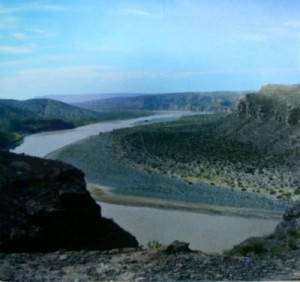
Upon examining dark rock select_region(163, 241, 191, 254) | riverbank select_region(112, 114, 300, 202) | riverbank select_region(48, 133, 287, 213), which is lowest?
riverbank select_region(48, 133, 287, 213)

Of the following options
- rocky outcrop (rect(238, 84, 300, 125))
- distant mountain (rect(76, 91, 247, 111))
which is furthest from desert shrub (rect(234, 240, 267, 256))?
distant mountain (rect(76, 91, 247, 111))

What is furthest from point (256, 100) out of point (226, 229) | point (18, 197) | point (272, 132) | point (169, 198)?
point (18, 197)

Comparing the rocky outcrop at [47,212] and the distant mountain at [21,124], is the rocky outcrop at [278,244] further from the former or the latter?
Answer: the distant mountain at [21,124]

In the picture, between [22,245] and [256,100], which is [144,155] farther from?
[22,245]

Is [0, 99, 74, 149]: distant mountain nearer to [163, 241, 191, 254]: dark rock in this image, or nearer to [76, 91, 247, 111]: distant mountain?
[76, 91, 247, 111]: distant mountain

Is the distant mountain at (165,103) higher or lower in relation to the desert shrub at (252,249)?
higher

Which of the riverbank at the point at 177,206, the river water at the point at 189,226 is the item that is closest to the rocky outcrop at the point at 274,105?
the riverbank at the point at 177,206

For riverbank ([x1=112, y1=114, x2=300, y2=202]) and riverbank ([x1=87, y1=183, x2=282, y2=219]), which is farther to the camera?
riverbank ([x1=112, y1=114, x2=300, y2=202])

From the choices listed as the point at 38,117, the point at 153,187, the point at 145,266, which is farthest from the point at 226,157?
the point at 38,117
